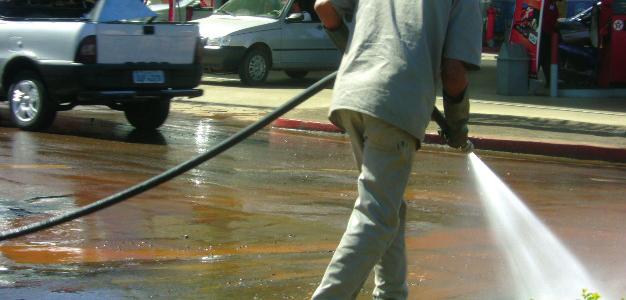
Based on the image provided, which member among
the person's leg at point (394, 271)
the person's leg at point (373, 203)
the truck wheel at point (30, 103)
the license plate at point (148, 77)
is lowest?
the truck wheel at point (30, 103)

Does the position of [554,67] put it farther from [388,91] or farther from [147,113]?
[388,91]

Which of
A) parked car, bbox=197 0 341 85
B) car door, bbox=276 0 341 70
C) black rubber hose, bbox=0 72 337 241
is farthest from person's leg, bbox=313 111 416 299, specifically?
car door, bbox=276 0 341 70

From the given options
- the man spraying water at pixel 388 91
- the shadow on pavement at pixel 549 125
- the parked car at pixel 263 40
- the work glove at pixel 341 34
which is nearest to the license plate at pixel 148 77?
the shadow on pavement at pixel 549 125

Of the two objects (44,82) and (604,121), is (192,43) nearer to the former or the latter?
(44,82)

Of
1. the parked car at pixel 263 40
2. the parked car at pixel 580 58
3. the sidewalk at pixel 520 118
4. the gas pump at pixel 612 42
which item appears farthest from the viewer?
the parked car at pixel 263 40

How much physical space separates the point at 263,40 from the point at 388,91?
16509 mm

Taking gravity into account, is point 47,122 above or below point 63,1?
below

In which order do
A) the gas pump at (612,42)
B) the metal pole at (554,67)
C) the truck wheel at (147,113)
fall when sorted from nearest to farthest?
1. the truck wheel at (147,113)
2. the metal pole at (554,67)
3. the gas pump at (612,42)

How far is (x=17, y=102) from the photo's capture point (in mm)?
12914

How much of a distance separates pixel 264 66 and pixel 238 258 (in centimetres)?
1448

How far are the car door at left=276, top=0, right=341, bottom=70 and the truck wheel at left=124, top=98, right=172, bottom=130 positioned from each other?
7.46m

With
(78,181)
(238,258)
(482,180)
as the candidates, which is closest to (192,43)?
(78,181)

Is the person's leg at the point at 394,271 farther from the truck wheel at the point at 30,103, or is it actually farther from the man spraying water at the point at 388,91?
the truck wheel at the point at 30,103

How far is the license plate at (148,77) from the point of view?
1262cm
